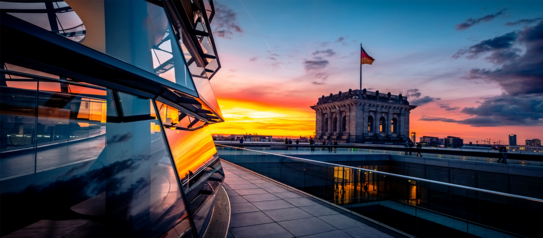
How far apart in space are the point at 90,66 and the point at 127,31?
1.34 ft

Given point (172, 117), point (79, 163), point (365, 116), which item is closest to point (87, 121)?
point (79, 163)

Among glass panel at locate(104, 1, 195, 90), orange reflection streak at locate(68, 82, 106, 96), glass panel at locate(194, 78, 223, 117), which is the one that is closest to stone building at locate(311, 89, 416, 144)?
glass panel at locate(194, 78, 223, 117)

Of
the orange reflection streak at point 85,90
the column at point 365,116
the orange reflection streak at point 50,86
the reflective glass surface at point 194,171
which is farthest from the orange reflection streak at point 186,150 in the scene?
the column at point 365,116

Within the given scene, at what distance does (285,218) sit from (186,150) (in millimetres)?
3903

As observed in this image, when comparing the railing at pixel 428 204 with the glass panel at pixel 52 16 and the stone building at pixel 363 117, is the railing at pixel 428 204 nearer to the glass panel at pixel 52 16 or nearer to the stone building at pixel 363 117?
the glass panel at pixel 52 16

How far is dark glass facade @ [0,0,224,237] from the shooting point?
1236 mm

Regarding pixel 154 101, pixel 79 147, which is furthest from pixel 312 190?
pixel 79 147

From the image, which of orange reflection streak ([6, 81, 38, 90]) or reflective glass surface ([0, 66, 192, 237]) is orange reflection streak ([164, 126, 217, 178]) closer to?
reflective glass surface ([0, 66, 192, 237])

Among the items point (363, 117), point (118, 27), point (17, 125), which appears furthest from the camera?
point (363, 117)

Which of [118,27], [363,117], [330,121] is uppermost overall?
[363,117]

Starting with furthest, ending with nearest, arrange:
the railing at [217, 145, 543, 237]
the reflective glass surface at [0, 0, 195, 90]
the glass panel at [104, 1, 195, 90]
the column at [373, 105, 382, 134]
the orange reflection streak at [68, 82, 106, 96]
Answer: the column at [373, 105, 382, 134], the railing at [217, 145, 543, 237], the glass panel at [104, 1, 195, 90], the orange reflection streak at [68, 82, 106, 96], the reflective glass surface at [0, 0, 195, 90]

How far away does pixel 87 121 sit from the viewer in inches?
63.7

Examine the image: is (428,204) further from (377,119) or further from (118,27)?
(377,119)

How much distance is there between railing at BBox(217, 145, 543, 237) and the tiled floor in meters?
0.52
